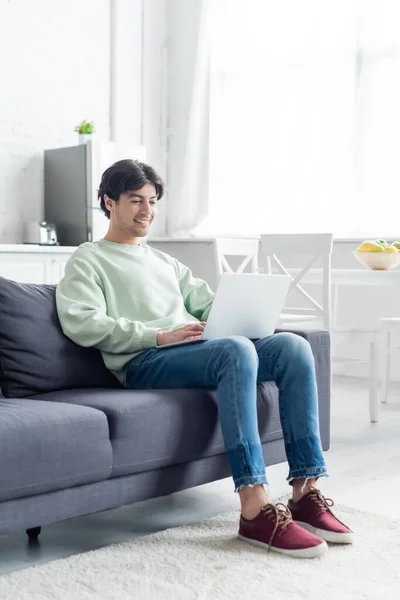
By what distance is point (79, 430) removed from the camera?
1900mm

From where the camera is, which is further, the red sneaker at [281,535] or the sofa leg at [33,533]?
the sofa leg at [33,533]

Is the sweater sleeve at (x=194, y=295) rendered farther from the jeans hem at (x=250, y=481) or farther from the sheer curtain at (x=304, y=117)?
the sheer curtain at (x=304, y=117)

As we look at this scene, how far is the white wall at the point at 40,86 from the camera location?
5324 mm

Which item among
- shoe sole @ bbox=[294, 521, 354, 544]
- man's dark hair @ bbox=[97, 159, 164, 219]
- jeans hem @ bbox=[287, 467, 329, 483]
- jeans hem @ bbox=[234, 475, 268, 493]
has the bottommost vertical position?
shoe sole @ bbox=[294, 521, 354, 544]

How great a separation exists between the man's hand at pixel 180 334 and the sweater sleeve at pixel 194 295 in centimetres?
33

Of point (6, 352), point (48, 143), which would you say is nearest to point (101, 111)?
point (48, 143)

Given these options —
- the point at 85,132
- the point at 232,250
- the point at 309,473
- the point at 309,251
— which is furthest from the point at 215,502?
the point at 85,132

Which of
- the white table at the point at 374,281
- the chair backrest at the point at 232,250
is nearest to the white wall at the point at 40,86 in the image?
the chair backrest at the point at 232,250

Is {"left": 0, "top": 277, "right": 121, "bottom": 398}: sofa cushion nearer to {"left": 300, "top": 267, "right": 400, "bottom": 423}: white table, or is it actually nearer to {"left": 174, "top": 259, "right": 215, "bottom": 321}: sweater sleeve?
{"left": 174, "top": 259, "right": 215, "bottom": 321}: sweater sleeve

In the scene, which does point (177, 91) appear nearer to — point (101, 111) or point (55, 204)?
point (101, 111)

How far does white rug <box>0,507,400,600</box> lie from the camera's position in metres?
1.72

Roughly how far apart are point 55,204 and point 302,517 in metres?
3.84

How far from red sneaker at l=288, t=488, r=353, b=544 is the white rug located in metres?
0.03

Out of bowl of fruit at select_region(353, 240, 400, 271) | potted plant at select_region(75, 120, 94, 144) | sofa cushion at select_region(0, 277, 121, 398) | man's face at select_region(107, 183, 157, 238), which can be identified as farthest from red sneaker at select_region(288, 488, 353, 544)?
potted plant at select_region(75, 120, 94, 144)
